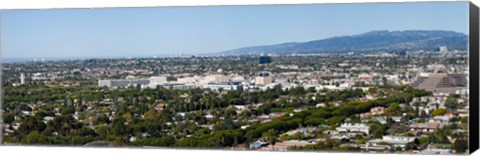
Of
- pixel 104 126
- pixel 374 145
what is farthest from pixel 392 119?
pixel 104 126

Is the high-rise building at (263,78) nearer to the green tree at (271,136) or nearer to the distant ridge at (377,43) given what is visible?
the distant ridge at (377,43)

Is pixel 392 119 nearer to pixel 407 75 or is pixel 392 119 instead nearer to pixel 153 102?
pixel 407 75

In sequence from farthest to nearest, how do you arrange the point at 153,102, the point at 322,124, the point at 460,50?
the point at 153,102 < the point at 322,124 < the point at 460,50

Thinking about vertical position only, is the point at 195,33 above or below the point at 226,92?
above

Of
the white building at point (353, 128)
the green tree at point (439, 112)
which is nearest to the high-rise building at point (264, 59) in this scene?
the white building at point (353, 128)

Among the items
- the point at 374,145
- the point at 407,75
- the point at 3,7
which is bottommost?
the point at 374,145

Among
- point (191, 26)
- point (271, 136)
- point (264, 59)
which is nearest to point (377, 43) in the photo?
point (264, 59)

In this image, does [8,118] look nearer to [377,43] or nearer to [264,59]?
[264,59]
